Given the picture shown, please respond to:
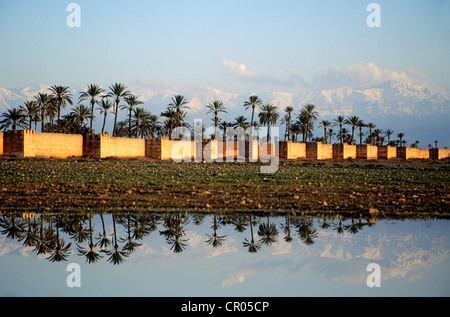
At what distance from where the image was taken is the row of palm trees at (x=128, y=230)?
18.6 feet

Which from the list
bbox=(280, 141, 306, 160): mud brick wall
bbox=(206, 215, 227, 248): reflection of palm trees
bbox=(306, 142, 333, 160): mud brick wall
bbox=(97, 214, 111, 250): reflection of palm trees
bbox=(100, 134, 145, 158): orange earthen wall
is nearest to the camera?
bbox=(97, 214, 111, 250): reflection of palm trees

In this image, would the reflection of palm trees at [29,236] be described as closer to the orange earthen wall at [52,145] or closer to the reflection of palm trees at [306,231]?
the reflection of palm trees at [306,231]

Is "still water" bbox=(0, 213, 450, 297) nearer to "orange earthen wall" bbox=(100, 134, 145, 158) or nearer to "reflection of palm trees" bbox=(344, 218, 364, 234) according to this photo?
"reflection of palm trees" bbox=(344, 218, 364, 234)

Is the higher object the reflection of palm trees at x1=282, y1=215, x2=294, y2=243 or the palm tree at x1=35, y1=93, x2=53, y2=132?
the palm tree at x1=35, y1=93, x2=53, y2=132

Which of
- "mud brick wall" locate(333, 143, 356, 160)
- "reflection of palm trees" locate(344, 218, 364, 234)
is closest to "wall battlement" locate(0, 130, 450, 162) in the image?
"mud brick wall" locate(333, 143, 356, 160)

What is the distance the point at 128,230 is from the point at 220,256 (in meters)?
1.97

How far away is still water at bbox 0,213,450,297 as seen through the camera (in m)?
4.26

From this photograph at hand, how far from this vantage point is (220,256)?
5414 millimetres

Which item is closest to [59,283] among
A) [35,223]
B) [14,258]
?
[14,258]

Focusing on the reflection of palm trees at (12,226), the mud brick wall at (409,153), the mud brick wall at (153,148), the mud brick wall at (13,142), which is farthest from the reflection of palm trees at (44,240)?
the mud brick wall at (409,153)

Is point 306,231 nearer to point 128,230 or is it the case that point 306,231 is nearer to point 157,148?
point 128,230

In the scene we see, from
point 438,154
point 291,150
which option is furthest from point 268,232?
point 438,154

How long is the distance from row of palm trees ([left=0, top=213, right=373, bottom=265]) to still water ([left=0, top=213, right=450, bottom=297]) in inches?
0.6
